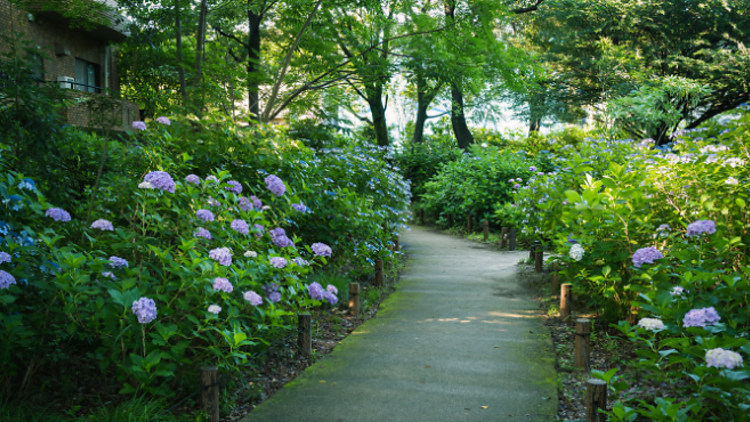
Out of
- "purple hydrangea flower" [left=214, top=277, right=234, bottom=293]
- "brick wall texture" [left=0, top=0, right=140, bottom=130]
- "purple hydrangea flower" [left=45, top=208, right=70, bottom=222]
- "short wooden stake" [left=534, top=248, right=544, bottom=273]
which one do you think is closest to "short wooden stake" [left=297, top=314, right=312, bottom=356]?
"purple hydrangea flower" [left=214, top=277, right=234, bottom=293]

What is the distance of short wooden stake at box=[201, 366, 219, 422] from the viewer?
10.8 feet

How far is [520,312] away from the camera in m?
6.42

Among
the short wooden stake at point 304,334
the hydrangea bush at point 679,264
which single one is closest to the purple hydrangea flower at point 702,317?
the hydrangea bush at point 679,264

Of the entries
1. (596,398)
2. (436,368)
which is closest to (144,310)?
(436,368)

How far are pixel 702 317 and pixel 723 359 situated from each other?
37 centimetres

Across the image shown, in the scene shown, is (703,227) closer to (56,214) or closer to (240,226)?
(240,226)

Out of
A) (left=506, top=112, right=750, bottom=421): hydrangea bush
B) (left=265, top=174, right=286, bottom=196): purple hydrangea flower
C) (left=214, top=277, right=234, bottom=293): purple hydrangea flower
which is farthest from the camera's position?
(left=265, top=174, right=286, bottom=196): purple hydrangea flower

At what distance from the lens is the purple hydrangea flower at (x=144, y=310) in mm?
2929

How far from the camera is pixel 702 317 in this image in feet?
9.01

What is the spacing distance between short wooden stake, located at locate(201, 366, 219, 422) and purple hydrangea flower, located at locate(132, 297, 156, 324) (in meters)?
0.58

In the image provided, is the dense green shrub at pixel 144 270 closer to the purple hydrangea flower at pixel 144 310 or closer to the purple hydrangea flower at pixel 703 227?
the purple hydrangea flower at pixel 144 310

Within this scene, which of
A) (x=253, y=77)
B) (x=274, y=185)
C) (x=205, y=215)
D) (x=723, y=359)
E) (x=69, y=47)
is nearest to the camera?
(x=723, y=359)

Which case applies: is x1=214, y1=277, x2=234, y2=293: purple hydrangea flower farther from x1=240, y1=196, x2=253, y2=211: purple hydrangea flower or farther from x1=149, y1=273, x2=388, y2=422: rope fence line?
x1=240, y1=196, x2=253, y2=211: purple hydrangea flower

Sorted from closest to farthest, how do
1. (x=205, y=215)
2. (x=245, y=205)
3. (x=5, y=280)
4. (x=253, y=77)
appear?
(x=5, y=280), (x=205, y=215), (x=245, y=205), (x=253, y=77)
